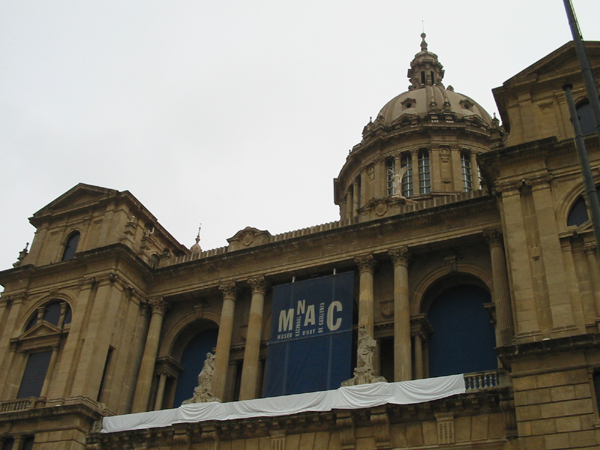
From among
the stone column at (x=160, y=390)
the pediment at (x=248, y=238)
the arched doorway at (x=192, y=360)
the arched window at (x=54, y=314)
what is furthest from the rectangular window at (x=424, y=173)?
the arched window at (x=54, y=314)

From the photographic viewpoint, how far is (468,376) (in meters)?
25.2

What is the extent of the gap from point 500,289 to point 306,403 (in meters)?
8.47

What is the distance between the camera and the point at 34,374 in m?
33.7

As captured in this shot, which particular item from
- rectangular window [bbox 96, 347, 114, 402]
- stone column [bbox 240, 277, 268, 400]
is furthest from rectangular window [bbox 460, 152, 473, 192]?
rectangular window [bbox 96, 347, 114, 402]

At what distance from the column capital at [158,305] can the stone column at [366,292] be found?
1014cm

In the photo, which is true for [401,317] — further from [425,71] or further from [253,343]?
[425,71]

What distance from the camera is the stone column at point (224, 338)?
31.3 metres

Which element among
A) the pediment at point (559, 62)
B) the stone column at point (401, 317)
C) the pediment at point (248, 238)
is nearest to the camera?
the stone column at point (401, 317)

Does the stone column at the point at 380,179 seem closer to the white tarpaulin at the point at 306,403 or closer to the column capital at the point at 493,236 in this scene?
the column capital at the point at 493,236

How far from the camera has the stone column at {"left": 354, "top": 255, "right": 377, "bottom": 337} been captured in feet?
98.7

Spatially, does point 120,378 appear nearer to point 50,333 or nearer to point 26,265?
point 50,333

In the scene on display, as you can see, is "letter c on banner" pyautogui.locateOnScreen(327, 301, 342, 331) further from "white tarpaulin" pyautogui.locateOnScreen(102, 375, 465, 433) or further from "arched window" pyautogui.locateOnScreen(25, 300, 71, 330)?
"arched window" pyautogui.locateOnScreen(25, 300, 71, 330)

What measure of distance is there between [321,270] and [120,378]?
34.0 ft

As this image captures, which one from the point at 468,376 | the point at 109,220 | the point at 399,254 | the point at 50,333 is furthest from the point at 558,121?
the point at 50,333
